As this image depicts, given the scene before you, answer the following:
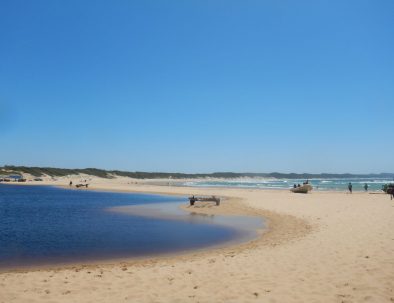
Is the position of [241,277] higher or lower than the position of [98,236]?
higher

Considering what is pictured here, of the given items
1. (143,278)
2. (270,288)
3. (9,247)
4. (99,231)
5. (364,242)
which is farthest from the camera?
(99,231)

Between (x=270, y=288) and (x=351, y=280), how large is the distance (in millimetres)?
2427

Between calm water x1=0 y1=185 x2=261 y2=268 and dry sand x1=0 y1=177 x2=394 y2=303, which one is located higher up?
dry sand x1=0 y1=177 x2=394 y2=303

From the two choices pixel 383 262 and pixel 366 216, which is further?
pixel 366 216

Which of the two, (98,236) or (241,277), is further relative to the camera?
(98,236)

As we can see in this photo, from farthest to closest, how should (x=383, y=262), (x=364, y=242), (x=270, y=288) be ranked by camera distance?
(x=364, y=242), (x=383, y=262), (x=270, y=288)

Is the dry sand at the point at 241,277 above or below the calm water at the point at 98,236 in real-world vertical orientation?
above

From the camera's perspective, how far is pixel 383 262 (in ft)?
38.2

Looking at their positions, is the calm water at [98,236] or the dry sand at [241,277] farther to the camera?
the calm water at [98,236]

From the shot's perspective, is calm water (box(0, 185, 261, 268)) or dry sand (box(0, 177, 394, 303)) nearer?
dry sand (box(0, 177, 394, 303))

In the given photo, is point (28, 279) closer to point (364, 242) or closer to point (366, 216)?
point (364, 242)

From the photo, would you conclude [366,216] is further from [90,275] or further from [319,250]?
[90,275]

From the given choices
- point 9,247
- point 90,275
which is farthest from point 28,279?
point 9,247

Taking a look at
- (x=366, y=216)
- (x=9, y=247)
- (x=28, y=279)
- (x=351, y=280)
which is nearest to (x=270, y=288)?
(x=351, y=280)
